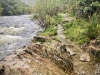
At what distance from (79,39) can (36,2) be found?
1078 cm

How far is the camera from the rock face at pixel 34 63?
4.50m

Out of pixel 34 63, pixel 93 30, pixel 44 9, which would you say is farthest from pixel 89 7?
pixel 34 63

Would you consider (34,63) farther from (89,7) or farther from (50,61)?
(89,7)

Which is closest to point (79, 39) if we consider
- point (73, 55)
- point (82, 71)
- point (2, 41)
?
point (73, 55)

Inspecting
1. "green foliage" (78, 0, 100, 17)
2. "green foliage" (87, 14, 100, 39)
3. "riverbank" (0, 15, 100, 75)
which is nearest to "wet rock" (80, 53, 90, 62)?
"riverbank" (0, 15, 100, 75)

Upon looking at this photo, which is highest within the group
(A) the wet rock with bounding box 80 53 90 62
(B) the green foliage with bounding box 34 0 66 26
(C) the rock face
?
(B) the green foliage with bounding box 34 0 66 26

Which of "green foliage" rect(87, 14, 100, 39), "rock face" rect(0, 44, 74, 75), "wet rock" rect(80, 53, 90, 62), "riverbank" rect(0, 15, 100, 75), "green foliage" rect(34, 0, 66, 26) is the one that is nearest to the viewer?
"rock face" rect(0, 44, 74, 75)

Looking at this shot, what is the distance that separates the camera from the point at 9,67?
14.9 feet

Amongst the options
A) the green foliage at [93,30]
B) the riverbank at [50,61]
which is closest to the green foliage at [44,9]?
the green foliage at [93,30]

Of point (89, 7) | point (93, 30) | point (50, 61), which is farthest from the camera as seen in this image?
point (89, 7)

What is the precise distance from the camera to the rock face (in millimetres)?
4496

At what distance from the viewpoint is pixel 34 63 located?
5164 millimetres

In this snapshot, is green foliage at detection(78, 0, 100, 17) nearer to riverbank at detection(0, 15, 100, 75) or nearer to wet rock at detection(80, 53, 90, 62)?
riverbank at detection(0, 15, 100, 75)

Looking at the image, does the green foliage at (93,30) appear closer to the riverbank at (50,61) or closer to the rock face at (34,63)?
the riverbank at (50,61)
